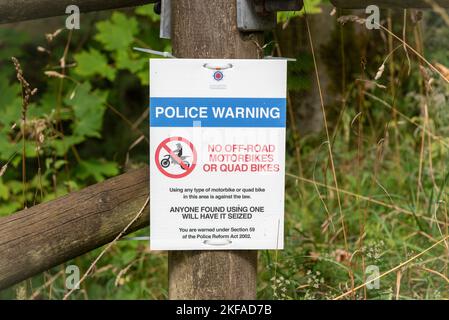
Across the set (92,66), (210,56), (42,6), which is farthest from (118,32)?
(210,56)

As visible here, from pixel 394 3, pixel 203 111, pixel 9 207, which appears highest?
pixel 394 3

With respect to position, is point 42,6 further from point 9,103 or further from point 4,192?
point 9,103

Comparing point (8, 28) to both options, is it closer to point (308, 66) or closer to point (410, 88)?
point (410, 88)

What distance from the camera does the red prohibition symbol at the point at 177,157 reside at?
2373 millimetres

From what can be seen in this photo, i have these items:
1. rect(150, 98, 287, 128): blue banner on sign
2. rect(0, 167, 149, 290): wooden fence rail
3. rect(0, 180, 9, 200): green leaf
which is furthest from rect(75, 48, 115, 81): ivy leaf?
rect(150, 98, 287, 128): blue banner on sign

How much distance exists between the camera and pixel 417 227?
3549 millimetres

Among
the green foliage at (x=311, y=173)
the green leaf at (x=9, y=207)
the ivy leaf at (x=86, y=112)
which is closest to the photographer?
the green foliage at (x=311, y=173)

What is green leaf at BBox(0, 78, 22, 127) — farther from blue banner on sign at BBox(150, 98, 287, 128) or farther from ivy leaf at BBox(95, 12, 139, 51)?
blue banner on sign at BBox(150, 98, 287, 128)

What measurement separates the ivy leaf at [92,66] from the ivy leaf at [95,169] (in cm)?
50

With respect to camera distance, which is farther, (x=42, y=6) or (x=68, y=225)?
(x=42, y=6)

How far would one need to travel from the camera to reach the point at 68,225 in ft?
7.84

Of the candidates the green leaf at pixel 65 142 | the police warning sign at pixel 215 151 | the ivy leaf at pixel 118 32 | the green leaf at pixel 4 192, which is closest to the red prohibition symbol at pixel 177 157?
the police warning sign at pixel 215 151

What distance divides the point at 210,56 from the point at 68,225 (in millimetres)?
637

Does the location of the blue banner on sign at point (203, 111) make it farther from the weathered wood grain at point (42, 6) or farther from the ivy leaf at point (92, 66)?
the ivy leaf at point (92, 66)
